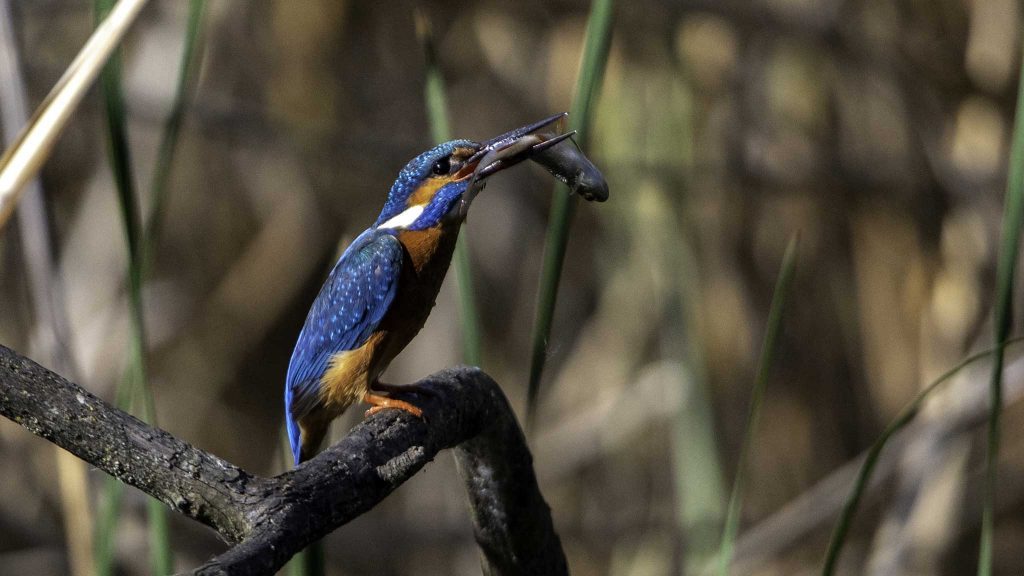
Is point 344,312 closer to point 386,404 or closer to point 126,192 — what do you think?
point 386,404

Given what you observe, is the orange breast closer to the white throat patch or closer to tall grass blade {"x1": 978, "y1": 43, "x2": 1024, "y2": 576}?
the white throat patch

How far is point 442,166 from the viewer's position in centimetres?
149

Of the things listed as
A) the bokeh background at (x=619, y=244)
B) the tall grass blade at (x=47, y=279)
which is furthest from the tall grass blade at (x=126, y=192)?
the bokeh background at (x=619, y=244)

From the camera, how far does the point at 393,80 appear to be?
10.6ft

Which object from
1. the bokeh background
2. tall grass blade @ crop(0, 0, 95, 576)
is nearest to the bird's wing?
tall grass blade @ crop(0, 0, 95, 576)

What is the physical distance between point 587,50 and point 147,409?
569 mm

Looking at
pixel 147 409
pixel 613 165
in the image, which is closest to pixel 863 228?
pixel 613 165

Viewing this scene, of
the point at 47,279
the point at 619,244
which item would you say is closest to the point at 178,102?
the point at 47,279

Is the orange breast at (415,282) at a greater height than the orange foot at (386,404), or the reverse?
the orange breast at (415,282)

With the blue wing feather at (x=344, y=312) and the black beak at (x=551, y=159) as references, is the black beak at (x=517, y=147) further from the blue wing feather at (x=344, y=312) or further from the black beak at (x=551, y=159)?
the blue wing feather at (x=344, y=312)

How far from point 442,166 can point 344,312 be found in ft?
0.88

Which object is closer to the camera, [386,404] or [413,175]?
[386,404]

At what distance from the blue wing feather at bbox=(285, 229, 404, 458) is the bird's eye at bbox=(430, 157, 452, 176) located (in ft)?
0.41

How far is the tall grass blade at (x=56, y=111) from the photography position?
1.09 meters
